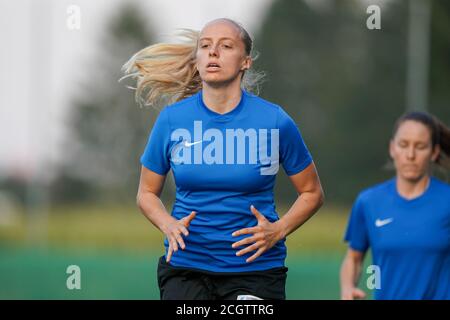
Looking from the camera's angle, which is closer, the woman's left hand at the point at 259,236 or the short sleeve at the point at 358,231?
the woman's left hand at the point at 259,236

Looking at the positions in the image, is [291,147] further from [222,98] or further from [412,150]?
[412,150]

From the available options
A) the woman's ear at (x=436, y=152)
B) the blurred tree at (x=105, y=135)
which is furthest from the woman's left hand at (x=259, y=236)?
the blurred tree at (x=105, y=135)

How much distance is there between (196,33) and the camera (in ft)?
17.4

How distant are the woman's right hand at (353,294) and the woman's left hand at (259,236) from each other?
1670 millimetres

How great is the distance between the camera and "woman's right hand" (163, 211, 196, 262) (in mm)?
4445

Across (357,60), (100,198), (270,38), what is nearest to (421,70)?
(357,60)

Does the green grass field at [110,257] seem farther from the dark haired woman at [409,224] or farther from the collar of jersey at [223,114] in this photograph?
the collar of jersey at [223,114]

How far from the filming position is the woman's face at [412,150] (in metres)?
6.23

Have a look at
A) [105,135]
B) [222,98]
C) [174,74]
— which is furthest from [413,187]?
[105,135]

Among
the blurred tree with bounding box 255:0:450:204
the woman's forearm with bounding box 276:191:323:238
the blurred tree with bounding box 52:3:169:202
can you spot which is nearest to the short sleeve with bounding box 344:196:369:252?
the woman's forearm with bounding box 276:191:323:238

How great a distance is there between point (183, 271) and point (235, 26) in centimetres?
117

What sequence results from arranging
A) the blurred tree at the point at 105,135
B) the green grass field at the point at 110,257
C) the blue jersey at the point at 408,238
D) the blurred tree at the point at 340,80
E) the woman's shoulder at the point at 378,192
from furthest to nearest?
the blurred tree at the point at 105,135 < the blurred tree at the point at 340,80 < the green grass field at the point at 110,257 < the woman's shoulder at the point at 378,192 < the blue jersey at the point at 408,238

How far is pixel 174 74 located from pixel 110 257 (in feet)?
27.1

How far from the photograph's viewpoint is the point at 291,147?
4.76m
